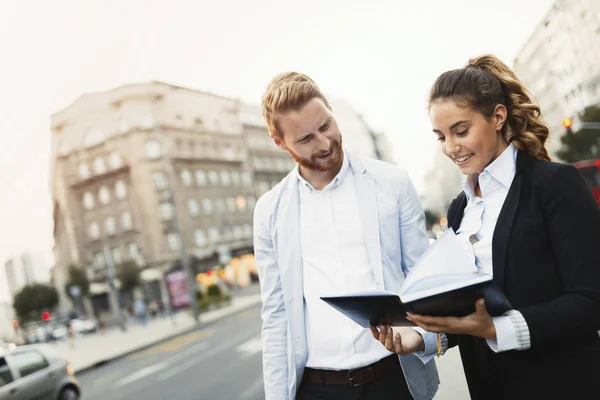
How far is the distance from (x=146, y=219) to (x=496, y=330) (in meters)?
45.3

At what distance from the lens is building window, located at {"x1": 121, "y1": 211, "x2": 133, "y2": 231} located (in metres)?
45.1

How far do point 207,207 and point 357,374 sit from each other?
158ft

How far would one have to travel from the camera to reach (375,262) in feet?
6.53

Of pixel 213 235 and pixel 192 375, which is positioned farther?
pixel 213 235

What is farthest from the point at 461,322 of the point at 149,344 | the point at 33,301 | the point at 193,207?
the point at 33,301

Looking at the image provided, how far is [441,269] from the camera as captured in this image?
131cm

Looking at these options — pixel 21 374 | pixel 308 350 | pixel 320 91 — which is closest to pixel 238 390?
pixel 21 374

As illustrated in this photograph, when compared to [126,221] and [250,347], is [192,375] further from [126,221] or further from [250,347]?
[126,221]

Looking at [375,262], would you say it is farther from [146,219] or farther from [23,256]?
[23,256]

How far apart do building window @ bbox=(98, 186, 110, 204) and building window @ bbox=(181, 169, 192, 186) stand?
22.9ft

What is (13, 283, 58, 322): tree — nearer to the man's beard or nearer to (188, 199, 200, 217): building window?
(188, 199, 200, 217): building window

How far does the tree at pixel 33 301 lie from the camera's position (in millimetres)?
43344

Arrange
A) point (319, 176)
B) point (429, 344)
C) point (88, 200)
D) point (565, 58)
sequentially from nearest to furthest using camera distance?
point (429, 344)
point (319, 176)
point (88, 200)
point (565, 58)

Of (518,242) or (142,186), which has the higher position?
(142,186)
